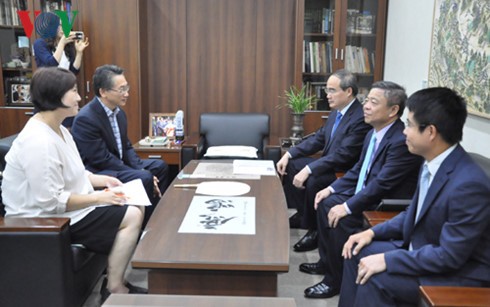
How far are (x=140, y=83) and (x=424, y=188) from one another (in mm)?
3165

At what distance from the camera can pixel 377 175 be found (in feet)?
8.15

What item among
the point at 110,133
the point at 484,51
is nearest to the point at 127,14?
the point at 110,133

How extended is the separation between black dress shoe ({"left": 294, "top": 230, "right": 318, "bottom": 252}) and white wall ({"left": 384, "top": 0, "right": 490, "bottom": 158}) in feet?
3.90

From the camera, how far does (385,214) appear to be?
2.25m

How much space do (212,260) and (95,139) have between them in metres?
1.67

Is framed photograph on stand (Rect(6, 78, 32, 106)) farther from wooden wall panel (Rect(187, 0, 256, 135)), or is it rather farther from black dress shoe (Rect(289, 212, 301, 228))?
black dress shoe (Rect(289, 212, 301, 228))

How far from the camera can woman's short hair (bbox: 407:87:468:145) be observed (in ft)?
5.62

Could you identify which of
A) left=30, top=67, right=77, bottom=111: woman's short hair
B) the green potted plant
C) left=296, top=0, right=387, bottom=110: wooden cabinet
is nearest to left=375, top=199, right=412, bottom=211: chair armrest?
left=30, top=67, right=77, bottom=111: woman's short hair

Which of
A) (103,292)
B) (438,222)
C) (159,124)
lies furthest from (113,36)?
(438,222)

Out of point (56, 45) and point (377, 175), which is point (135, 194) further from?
point (56, 45)

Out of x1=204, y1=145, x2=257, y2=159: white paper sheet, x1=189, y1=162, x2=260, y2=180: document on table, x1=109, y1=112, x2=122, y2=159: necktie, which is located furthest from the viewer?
x1=204, y1=145, x2=257, y2=159: white paper sheet

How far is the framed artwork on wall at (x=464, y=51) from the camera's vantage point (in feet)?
8.03

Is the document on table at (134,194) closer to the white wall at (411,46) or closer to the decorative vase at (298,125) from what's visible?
the white wall at (411,46)

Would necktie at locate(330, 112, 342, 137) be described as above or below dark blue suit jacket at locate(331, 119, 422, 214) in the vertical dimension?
above
